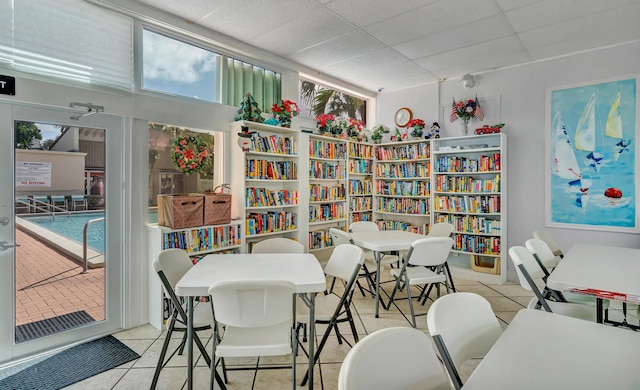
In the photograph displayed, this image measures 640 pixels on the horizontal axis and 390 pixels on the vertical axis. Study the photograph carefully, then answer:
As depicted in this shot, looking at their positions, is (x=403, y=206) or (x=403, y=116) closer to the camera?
(x=403, y=206)

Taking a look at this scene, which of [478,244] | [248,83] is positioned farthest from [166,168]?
[478,244]

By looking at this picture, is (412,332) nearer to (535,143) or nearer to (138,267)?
(138,267)

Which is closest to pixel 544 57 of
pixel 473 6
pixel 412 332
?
pixel 473 6

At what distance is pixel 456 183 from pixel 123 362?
4836 mm

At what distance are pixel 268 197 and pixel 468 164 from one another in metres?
3.12

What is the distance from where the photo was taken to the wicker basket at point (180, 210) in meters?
3.31

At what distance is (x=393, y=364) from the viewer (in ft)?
3.55

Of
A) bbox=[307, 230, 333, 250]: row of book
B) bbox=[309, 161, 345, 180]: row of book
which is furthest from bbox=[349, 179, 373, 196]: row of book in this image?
bbox=[307, 230, 333, 250]: row of book

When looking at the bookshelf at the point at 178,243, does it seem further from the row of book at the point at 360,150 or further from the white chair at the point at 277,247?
the row of book at the point at 360,150

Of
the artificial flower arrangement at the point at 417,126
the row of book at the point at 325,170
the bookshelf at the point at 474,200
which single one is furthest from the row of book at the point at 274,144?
the bookshelf at the point at 474,200

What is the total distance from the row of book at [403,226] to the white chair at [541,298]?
9.30ft

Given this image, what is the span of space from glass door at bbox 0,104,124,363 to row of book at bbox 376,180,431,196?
4303 mm

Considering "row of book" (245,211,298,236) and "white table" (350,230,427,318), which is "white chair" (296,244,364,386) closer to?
"white table" (350,230,427,318)

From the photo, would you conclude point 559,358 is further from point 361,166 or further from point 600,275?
point 361,166
